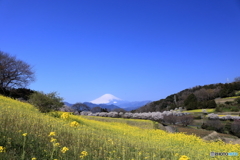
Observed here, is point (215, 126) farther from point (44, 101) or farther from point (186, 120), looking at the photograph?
point (44, 101)

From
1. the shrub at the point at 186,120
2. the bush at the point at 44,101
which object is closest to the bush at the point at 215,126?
the shrub at the point at 186,120

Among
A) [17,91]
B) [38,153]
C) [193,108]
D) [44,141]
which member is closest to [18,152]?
[38,153]

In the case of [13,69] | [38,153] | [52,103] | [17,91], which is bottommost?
[38,153]

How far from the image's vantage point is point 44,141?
5.14 meters

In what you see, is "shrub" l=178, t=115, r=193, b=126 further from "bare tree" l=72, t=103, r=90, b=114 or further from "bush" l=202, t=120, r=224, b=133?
"bare tree" l=72, t=103, r=90, b=114

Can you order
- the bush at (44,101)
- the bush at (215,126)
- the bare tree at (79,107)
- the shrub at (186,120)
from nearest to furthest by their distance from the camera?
the bush at (44,101) < the bush at (215,126) < the shrub at (186,120) < the bare tree at (79,107)

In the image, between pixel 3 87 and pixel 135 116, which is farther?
pixel 135 116

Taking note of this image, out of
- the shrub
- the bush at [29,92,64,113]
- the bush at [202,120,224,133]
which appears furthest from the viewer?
the shrub

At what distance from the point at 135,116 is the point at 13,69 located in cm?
2103

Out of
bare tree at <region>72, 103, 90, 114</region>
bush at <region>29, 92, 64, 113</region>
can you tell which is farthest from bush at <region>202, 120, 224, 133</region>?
Result: bare tree at <region>72, 103, 90, 114</region>

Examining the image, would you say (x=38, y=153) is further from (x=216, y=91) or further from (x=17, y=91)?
(x=216, y=91)

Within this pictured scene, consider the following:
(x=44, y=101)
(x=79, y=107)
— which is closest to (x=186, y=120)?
(x=44, y=101)

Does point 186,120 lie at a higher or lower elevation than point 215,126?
higher

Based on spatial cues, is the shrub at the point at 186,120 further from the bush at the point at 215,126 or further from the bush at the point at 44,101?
the bush at the point at 44,101
